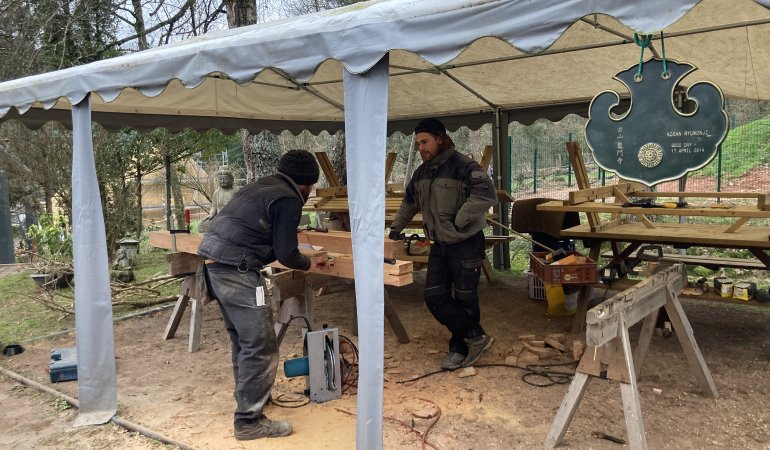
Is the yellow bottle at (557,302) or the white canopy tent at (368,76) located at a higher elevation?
the white canopy tent at (368,76)

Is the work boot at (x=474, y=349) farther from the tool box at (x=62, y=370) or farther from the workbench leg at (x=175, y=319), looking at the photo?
the tool box at (x=62, y=370)

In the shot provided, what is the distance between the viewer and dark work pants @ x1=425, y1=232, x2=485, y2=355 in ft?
15.0

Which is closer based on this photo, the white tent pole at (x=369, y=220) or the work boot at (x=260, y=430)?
the white tent pole at (x=369, y=220)

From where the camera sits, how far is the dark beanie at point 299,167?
366 cm

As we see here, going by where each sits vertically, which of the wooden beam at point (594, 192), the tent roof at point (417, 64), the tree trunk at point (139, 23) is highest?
the tree trunk at point (139, 23)

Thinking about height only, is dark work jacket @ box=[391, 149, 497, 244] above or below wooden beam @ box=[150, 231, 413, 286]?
above

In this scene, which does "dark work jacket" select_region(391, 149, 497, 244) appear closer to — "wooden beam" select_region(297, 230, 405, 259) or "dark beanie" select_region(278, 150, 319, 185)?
"wooden beam" select_region(297, 230, 405, 259)

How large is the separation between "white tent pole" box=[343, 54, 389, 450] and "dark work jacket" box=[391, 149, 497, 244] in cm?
151

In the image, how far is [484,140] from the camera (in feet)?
81.3

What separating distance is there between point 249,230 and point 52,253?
744cm

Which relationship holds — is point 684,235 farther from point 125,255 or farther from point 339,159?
point 125,255

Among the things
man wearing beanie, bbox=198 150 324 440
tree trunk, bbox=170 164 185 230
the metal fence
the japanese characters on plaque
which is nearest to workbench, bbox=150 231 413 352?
man wearing beanie, bbox=198 150 324 440

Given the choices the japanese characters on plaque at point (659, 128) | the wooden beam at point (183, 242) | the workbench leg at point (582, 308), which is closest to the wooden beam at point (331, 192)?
the wooden beam at point (183, 242)

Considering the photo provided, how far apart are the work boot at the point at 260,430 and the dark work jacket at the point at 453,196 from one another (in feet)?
6.00
